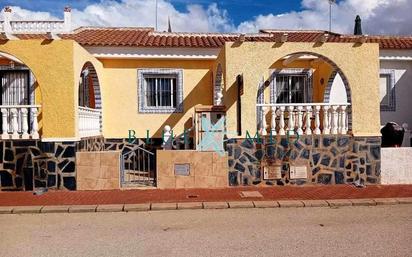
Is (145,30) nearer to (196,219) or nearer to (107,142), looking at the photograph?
(107,142)

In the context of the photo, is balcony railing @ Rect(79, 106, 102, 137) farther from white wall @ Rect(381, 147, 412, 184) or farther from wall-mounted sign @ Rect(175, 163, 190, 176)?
white wall @ Rect(381, 147, 412, 184)

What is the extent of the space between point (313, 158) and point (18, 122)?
7.74 metres

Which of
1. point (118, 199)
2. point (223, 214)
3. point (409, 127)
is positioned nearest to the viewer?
point (223, 214)

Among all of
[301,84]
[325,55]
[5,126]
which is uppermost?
[325,55]

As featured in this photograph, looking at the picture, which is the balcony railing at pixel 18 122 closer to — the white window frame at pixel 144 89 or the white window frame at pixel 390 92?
the white window frame at pixel 144 89

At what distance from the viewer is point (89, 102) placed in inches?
559

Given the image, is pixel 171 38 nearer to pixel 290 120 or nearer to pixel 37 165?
pixel 290 120

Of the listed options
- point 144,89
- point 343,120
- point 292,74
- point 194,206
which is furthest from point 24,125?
point 292,74

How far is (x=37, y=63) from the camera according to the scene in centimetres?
1020

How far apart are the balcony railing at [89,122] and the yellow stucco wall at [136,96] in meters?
0.57

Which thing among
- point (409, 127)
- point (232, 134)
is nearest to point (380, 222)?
point (232, 134)

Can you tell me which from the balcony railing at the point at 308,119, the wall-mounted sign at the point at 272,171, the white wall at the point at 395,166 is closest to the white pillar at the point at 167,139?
the balcony railing at the point at 308,119

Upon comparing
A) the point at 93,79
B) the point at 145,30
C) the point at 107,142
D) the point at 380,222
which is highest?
the point at 145,30

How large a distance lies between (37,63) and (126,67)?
397cm
